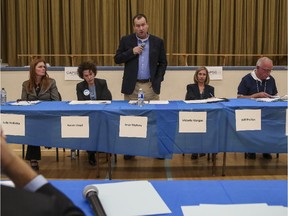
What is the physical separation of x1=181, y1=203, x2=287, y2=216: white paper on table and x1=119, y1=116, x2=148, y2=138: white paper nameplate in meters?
1.95

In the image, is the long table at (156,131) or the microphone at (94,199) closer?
the microphone at (94,199)

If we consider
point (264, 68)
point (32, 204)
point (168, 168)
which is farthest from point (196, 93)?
point (32, 204)

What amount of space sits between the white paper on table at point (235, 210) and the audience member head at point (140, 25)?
2.85m

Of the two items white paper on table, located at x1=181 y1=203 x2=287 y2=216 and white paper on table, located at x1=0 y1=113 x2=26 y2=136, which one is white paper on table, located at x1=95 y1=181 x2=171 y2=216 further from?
white paper on table, located at x1=0 y1=113 x2=26 y2=136

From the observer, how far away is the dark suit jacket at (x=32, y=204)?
20.3 inches

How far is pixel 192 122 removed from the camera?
10.1 ft

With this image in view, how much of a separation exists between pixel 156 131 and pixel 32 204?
2571 millimetres

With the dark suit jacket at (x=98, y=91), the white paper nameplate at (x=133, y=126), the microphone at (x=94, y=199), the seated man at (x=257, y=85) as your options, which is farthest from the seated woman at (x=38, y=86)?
the microphone at (x=94, y=199)

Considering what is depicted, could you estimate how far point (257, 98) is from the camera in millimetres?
3717

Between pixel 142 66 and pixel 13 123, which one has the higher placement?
pixel 142 66

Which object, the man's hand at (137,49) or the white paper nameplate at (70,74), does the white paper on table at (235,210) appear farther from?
the white paper nameplate at (70,74)

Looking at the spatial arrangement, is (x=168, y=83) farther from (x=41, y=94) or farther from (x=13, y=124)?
(x=13, y=124)

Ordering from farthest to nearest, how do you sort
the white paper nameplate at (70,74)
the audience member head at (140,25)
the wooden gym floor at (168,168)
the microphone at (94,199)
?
the white paper nameplate at (70,74) → the audience member head at (140,25) → the wooden gym floor at (168,168) → the microphone at (94,199)

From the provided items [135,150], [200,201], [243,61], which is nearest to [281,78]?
[243,61]
